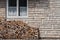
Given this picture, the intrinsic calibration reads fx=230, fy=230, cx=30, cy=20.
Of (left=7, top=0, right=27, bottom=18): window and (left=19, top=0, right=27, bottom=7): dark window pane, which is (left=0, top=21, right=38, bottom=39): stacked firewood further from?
(left=19, top=0, right=27, bottom=7): dark window pane

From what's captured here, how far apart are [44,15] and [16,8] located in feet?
5.39

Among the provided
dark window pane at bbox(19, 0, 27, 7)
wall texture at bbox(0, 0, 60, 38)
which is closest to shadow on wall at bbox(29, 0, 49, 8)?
A: wall texture at bbox(0, 0, 60, 38)

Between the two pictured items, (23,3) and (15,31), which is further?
(23,3)

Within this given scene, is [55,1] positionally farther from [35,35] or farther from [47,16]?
[35,35]

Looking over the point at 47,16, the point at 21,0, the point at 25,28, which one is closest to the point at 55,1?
the point at 47,16

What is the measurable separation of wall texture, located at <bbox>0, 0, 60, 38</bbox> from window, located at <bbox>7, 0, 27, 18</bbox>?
0.30m

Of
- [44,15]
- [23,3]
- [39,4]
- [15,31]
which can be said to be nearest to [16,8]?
[23,3]

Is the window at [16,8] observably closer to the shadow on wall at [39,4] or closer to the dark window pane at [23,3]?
the dark window pane at [23,3]

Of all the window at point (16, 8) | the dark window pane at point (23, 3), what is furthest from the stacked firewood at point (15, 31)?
the dark window pane at point (23, 3)

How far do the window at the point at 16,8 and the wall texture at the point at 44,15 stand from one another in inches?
12.0

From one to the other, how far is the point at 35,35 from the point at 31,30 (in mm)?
395

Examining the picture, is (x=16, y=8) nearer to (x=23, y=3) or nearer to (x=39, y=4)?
(x=23, y=3)

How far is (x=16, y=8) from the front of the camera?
13.1 meters

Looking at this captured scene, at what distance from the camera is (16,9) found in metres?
13.1
